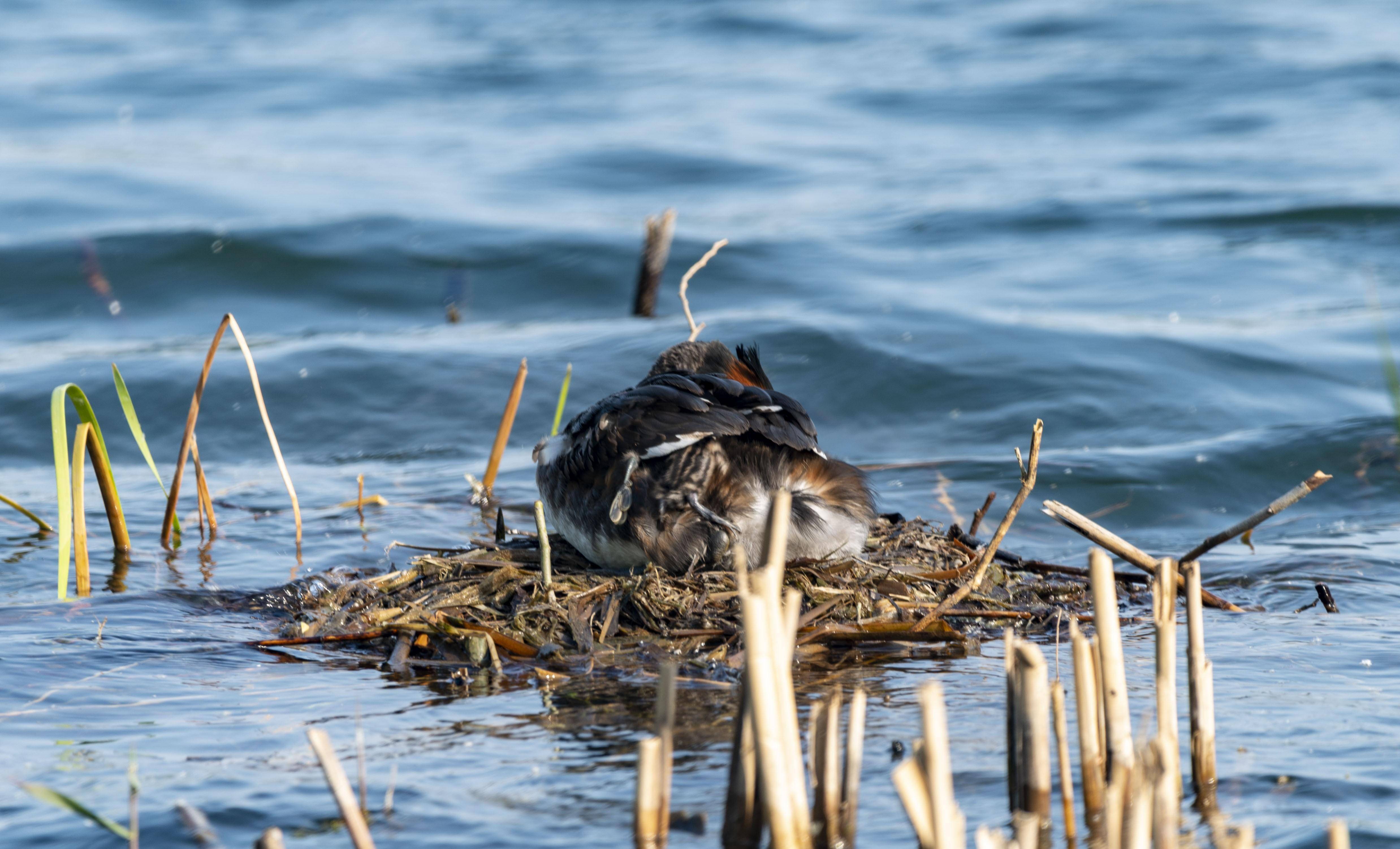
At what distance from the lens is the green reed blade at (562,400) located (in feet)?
20.0

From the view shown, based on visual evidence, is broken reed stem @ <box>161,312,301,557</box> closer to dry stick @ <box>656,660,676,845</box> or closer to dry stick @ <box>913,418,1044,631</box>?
dry stick @ <box>913,418,1044,631</box>

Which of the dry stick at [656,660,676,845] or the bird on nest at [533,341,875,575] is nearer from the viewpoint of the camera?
the dry stick at [656,660,676,845]

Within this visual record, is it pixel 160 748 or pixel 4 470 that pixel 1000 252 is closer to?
pixel 4 470

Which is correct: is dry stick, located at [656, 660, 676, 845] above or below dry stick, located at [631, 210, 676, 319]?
below

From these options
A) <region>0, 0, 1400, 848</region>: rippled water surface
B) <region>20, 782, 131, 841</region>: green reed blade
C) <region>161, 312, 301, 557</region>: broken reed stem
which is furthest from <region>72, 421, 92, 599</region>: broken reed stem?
<region>20, 782, 131, 841</region>: green reed blade

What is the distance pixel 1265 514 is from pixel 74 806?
2.88m

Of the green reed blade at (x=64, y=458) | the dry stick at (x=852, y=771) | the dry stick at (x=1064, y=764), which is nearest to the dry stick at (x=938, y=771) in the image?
the dry stick at (x=852, y=771)

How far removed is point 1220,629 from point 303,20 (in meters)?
30.3

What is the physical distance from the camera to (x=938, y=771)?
227 cm

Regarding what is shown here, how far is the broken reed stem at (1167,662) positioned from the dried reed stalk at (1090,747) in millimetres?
121

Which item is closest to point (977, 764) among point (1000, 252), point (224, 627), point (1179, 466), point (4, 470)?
point (224, 627)

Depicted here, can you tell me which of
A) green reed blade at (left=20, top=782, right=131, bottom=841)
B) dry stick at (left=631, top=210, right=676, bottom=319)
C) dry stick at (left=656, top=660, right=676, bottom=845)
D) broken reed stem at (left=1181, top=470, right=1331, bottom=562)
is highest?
dry stick at (left=631, top=210, right=676, bottom=319)

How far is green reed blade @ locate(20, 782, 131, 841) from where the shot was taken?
2600 millimetres

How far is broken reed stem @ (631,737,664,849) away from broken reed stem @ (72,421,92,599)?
285cm
